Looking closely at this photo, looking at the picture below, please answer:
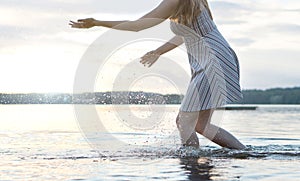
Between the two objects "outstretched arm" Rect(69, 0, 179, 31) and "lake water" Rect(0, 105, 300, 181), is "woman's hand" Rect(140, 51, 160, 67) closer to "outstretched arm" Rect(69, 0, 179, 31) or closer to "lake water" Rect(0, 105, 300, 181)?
"outstretched arm" Rect(69, 0, 179, 31)

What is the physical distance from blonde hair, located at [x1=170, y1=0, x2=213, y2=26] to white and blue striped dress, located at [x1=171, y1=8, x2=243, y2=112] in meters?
0.08

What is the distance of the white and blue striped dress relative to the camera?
6.64 metres

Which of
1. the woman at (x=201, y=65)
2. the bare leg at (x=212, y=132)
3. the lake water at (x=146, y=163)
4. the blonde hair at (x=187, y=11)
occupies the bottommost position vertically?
the lake water at (x=146, y=163)

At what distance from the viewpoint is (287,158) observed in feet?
22.3

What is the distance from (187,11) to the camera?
6.36m

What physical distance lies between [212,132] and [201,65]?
95cm

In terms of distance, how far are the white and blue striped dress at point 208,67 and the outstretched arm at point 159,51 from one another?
0.24 metres

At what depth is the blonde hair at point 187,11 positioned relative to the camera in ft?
20.5

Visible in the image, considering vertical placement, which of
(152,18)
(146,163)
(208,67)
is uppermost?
(152,18)

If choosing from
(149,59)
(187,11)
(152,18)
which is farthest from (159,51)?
(152,18)

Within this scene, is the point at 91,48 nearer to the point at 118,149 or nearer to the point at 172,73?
the point at 172,73

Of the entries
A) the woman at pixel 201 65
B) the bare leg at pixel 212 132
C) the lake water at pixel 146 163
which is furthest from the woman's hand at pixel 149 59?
the lake water at pixel 146 163

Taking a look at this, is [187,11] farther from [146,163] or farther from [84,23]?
[146,163]

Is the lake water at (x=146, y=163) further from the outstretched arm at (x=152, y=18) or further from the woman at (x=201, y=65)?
the outstretched arm at (x=152, y=18)
